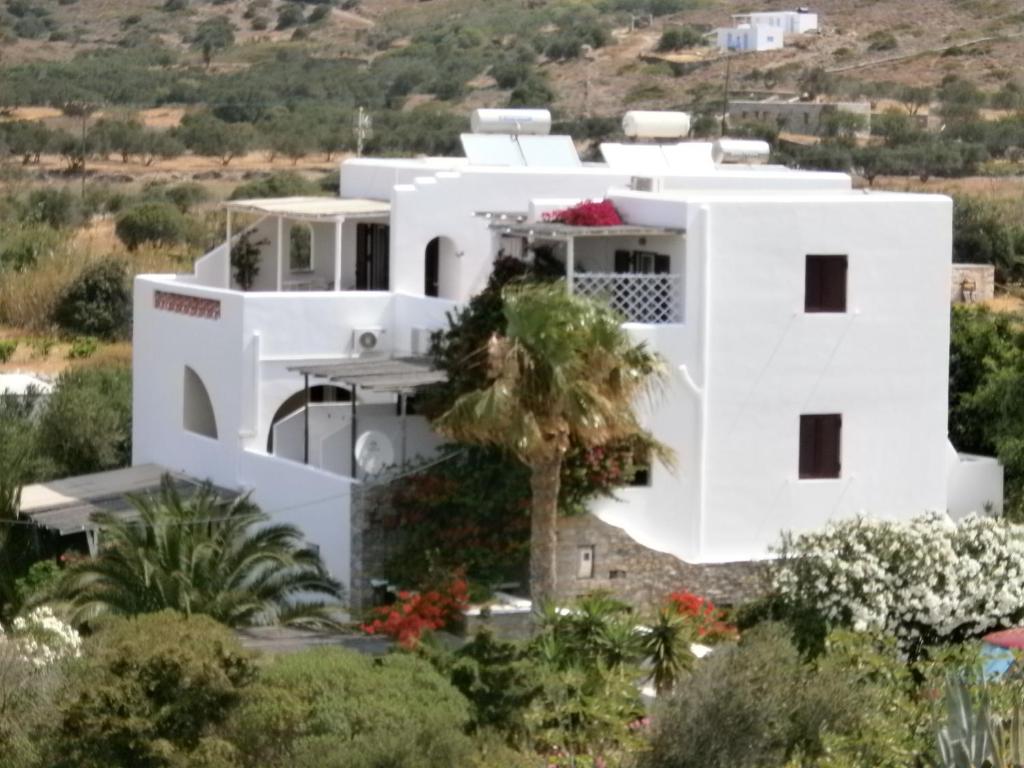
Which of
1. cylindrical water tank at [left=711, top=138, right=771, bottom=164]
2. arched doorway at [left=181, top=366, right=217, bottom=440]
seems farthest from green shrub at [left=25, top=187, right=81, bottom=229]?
cylindrical water tank at [left=711, top=138, right=771, bottom=164]

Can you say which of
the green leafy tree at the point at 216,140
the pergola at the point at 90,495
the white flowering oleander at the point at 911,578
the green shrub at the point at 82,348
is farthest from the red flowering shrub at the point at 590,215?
the green leafy tree at the point at 216,140

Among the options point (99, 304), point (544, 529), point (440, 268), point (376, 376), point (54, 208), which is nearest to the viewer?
point (544, 529)

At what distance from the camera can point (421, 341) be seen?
2736 cm

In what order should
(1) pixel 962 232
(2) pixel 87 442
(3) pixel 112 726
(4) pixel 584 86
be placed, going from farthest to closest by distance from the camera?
(4) pixel 584 86
(1) pixel 962 232
(2) pixel 87 442
(3) pixel 112 726

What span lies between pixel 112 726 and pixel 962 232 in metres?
35.6

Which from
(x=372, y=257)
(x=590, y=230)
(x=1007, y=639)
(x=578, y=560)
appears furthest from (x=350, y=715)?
(x=372, y=257)

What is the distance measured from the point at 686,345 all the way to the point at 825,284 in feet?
6.45

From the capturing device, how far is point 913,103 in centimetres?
8206

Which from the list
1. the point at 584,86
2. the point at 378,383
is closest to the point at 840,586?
the point at 378,383

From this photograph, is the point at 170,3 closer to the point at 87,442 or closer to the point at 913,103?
the point at 913,103

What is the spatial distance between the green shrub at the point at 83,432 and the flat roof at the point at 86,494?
1.44m

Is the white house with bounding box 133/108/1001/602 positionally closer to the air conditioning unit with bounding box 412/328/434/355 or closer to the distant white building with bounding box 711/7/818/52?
the air conditioning unit with bounding box 412/328/434/355

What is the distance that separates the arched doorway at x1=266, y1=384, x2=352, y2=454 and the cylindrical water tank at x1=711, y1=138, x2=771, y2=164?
21.5ft

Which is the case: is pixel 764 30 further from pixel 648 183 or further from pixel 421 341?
pixel 421 341
